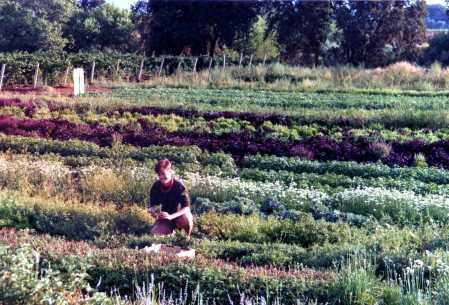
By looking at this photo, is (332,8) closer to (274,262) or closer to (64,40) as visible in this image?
(64,40)

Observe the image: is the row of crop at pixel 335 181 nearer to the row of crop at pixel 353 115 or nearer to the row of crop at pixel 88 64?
the row of crop at pixel 353 115

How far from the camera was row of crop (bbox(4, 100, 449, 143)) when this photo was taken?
61.3 feet

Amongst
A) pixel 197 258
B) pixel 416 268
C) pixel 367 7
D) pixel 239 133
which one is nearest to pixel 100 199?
pixel 197 258

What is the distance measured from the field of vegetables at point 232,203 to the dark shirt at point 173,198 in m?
0.51

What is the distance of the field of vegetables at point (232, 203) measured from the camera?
20.3 ft

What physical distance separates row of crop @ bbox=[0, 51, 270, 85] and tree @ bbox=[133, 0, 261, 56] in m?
4.00

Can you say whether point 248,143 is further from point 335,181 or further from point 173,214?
point 173,214

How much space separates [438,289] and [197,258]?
2.67 meters

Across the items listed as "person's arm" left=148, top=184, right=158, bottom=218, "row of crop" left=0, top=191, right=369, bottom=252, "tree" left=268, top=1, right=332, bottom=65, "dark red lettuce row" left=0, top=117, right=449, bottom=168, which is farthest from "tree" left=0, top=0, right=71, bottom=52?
"person's arm" left=148, top=184, right=158, bottom=218

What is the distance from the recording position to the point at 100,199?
11492 mm

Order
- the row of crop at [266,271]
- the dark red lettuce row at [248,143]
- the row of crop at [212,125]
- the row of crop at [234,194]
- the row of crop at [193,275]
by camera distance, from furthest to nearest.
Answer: the row of crop at [212,125], the dark red lettuce row at [248,143], the row of crop at [234,194], the row of crop at [193,275], the row of crop at [266,271]

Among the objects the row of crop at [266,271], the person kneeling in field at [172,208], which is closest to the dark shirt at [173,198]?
the person kneeling in field at [172,208]

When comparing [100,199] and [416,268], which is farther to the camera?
[100,199]

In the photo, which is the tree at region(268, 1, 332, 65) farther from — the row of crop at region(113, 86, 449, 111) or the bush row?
the bush row
